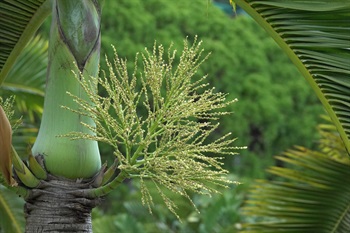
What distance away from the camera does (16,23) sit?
3.98 metres

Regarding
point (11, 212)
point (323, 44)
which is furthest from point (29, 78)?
point (323, 44)

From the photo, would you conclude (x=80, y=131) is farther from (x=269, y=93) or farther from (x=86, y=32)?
(x=269, y=93)

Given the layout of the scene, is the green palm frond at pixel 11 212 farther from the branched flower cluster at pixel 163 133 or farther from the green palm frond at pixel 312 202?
the branched flower cluster at pixel 163 133

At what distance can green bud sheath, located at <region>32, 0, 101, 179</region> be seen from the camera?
318cm

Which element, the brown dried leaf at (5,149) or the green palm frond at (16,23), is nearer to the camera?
the brown dried leaf at (5,149)

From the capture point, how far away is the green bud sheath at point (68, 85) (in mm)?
3182

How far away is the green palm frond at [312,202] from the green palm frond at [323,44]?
219cm

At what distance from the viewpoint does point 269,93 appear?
2019 centimetres

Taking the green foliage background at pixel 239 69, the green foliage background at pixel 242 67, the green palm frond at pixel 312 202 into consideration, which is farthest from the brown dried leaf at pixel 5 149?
the green foliage background at pixel 242 67

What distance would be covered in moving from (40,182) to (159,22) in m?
15.9

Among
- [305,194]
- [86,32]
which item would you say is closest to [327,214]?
[305,194]

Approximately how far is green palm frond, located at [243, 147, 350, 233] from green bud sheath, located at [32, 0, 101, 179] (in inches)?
96.0

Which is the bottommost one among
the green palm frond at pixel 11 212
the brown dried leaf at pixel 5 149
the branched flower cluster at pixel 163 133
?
the green palm frond at pixel 11 212

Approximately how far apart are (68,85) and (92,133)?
218 millimetres
